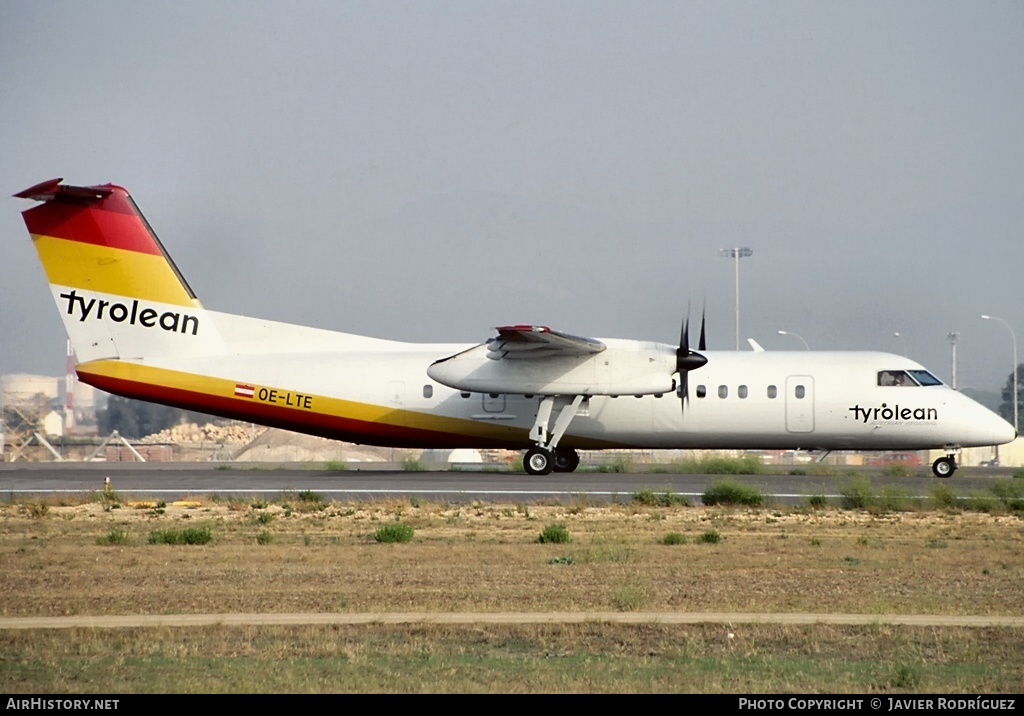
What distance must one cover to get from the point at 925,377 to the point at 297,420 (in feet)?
60.8

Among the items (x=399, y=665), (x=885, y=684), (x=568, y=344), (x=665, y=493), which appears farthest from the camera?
(x=568, y=344)

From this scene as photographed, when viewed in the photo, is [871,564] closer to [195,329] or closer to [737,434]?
[737,434]

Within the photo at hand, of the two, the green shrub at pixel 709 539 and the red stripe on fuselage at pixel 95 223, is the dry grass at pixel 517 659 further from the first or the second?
the red stripe on fuselage at pixel 95 223

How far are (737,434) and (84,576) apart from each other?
70.9 ft

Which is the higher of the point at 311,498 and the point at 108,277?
the point at 108,277

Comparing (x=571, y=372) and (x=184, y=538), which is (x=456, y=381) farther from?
(x=184, y=538)

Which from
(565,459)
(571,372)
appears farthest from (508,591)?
(565,459)

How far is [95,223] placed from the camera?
3200cm

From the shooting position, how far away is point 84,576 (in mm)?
15695

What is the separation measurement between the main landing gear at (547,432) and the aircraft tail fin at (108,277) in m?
9.94

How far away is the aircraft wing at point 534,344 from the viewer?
2988 centimetres

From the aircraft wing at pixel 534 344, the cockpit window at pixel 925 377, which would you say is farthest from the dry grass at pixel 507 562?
the cockpit window at pixel 925 377

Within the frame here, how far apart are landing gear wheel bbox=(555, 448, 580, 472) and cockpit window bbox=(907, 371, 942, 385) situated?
10.4 metres
